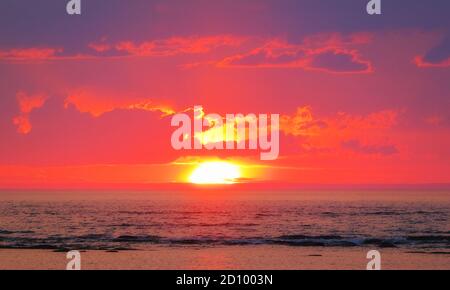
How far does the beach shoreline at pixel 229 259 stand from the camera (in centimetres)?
3209

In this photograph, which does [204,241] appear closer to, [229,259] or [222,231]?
[222,231]

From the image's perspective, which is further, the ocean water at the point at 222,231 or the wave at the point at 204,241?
the ocean water at the point at 222,231

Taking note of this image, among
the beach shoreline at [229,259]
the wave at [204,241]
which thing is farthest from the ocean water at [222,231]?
the beach shoreline at [229,259]

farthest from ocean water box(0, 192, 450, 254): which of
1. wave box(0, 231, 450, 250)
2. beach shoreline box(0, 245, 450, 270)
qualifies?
beach shoreline box(0, 245, 450, 270)

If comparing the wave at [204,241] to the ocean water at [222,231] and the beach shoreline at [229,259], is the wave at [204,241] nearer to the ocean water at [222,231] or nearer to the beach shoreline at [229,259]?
the ocean water at [222,231]

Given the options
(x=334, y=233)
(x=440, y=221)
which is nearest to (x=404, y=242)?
(x=334, y=233)

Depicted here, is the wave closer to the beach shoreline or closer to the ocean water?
the ocean water

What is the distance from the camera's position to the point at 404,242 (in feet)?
157

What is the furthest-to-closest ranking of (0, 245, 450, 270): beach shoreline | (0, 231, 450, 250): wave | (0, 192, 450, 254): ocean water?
(0, 192, 450, 254): ocean water, (0, 231, 450, 250): wave, (0, 245, 450, 270): beach shoreline

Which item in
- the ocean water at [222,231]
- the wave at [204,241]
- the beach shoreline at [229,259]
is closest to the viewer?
the beach shoreline at [229,259]

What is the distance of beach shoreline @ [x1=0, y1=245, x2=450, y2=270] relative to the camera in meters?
32.1
